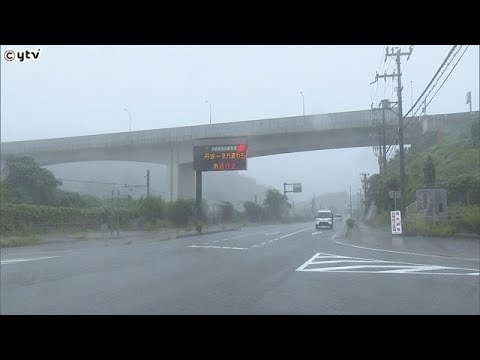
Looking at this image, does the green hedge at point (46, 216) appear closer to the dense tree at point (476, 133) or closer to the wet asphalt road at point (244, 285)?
the wet asphalt road at point (244, 285)

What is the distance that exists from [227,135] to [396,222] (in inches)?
768

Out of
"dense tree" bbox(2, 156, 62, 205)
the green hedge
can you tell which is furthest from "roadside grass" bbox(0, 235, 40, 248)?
"dense tree" bbox(2, 156, 62, 205)

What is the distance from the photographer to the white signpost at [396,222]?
29.2 m

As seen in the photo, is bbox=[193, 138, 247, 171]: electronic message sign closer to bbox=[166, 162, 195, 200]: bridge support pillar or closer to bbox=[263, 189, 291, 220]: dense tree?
bbox=[166, 162, 195, 200]: bridge support pillar

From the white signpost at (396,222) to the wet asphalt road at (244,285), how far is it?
10886mm

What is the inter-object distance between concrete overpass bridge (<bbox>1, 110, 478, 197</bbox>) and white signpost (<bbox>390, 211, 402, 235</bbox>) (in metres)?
16.8

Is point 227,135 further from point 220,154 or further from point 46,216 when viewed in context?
point 46,216

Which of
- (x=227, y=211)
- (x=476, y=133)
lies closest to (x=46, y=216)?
(x=227, y=211)

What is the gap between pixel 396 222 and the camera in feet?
96.0

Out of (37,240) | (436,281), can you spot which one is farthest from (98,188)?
(436,281)
